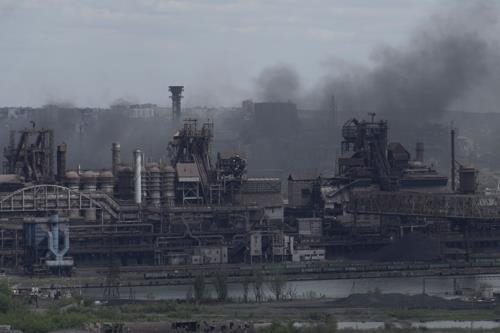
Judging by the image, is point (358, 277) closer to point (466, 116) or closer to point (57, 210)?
point (57, 210)

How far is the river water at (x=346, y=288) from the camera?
72125mm

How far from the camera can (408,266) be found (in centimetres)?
8350

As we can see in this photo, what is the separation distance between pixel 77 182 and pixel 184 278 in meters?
12.9

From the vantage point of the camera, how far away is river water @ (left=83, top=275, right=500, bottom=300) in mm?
72125

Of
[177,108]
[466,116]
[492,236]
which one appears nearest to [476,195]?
[492,236]

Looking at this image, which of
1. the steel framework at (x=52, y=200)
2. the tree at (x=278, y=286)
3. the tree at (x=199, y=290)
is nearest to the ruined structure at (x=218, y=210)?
the steel framework at (x=52, y=200)

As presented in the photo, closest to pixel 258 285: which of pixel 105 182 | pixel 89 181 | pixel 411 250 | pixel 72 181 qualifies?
pixel 411 250

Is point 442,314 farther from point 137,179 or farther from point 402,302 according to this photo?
point 137,179

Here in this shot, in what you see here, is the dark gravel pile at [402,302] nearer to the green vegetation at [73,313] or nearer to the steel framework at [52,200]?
the green vegetation at [73,313]

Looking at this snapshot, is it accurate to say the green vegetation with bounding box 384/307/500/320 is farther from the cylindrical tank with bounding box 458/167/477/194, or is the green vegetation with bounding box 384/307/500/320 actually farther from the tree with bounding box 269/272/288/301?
the cylindrical tank with bounding box 458/167/477/194

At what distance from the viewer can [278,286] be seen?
7100cm

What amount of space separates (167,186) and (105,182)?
254 cm

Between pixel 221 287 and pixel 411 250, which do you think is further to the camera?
pixel 411 250

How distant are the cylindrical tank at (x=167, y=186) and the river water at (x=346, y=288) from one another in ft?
44.3
